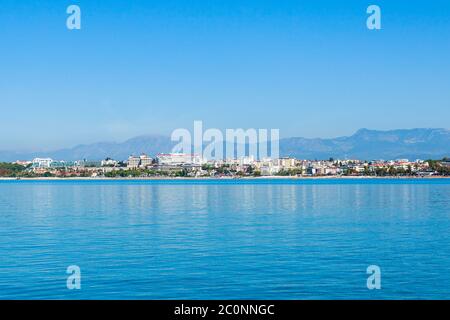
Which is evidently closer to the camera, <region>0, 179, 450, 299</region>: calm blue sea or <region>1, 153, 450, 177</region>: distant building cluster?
<region>0, 179, 450, 299</region>: calm blue sea

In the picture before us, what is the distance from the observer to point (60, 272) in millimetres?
14258

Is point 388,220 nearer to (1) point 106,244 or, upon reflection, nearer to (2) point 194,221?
(2) point 194,221

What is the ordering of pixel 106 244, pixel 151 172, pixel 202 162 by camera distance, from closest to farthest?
1. pixel 106 244
2. pixel 151 172
3. pixel 202 162

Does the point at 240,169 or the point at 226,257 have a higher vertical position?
the point at 240,169

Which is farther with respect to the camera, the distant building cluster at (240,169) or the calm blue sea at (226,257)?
the distant building cluster at (240,169)

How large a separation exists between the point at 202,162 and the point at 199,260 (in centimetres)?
16714

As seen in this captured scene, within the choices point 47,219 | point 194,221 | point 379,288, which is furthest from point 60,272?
point 47,219

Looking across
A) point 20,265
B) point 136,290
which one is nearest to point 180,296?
point 136,290

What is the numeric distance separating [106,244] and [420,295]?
33.5 ft

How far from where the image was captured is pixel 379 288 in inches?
488

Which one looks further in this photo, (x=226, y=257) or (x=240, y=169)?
(x=240, y=169)

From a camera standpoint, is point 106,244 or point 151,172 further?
point 151,172
